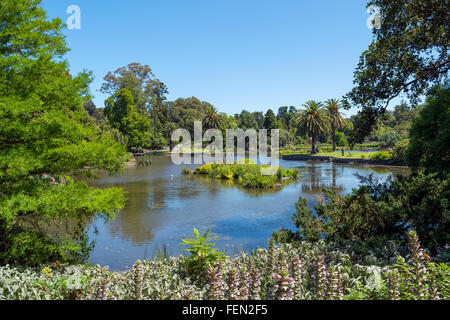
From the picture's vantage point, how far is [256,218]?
11.0 metres

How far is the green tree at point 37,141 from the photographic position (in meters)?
5.07

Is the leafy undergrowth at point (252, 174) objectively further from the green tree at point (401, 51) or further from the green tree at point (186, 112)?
the green tree at point (186, 112)

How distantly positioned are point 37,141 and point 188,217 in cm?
643

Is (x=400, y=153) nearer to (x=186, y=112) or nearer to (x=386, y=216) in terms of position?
(x=386, y=216)

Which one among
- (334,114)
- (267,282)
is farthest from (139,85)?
(267,282)

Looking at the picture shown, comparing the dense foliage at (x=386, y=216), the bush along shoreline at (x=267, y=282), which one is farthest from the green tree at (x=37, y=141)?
the dense foliage at (x=386, y=216)

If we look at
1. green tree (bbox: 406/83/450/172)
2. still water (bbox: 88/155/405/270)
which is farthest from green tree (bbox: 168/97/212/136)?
green tree (bbox: 406/83/450/172)

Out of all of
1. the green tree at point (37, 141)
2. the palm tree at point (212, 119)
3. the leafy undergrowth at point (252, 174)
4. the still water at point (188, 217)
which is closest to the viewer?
the green tree at point (37, 141)

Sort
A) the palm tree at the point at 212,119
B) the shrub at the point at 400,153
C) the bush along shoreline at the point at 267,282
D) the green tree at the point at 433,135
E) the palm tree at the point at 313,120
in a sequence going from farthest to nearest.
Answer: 1. the palm tree at the point at 212,119
2. the palm tree at the point at 313,120
3. the shrub at the point at 400,153
4. the green tree at the point at 433,135
5. the bush along shoreline at the point at 267,282

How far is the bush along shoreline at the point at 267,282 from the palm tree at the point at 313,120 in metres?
35.1

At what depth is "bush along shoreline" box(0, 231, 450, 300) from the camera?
9.13ft

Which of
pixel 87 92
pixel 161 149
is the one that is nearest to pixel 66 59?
pixel 87 92
